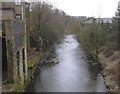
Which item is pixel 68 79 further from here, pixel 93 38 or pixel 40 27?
pixel 40 27

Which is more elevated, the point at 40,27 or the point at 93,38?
the point at 40,27

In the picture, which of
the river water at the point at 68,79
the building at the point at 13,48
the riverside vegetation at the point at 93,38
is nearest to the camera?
the building at the point at 13,48

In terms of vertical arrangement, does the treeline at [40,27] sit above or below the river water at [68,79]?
above

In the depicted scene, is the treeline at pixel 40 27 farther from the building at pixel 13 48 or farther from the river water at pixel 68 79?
the building at pixel 13 48

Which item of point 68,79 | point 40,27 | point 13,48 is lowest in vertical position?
point 68,79

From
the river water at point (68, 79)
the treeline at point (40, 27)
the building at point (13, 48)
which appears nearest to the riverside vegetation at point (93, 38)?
the treeline at point (40, 27)

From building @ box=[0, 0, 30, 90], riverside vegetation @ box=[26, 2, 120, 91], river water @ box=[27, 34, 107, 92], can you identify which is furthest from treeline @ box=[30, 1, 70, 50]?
building @ box=[0, 0, 30, 90]

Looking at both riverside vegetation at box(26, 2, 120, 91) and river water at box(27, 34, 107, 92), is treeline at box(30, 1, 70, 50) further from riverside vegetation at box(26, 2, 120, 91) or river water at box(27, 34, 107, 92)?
river water at box(27, 34, 107, 92)

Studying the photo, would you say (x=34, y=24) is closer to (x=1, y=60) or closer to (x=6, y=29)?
(x=1, y=60)

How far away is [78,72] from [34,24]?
43.7 ft

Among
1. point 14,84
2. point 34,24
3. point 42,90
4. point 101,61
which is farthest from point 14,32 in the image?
point 34,24

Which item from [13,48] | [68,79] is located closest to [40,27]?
[68,79]

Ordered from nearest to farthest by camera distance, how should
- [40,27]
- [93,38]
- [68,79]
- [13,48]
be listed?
[13,48] < [68,79] < [93,38] < [40,27]

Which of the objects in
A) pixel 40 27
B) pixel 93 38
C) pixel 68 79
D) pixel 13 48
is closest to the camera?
pixel 13 48
